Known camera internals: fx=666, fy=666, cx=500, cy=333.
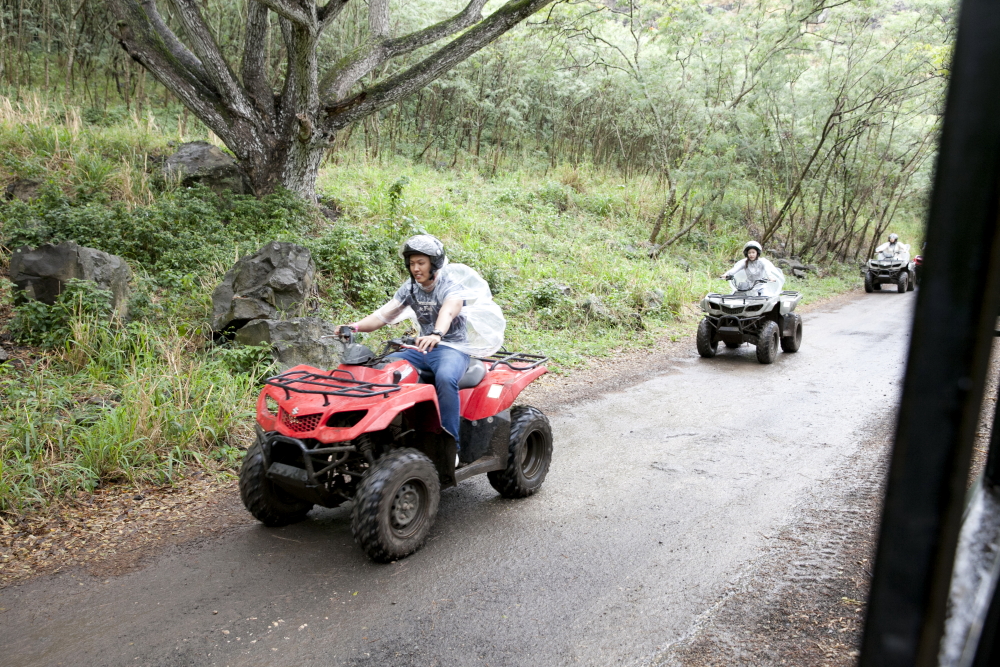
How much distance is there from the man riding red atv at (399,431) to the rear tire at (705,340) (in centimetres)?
484

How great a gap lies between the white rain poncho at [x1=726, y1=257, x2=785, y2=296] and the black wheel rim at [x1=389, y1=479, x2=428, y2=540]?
6.99 meters

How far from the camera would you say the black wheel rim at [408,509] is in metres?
3.73

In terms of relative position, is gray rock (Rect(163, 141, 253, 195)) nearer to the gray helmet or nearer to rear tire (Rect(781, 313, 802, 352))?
the gray helmet

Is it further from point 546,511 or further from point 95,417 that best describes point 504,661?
point 95,417

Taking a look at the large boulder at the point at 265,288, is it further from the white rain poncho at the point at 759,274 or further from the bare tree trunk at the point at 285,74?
the white rain poncho at the point at 759,274

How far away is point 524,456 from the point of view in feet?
15.6

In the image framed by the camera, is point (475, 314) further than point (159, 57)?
No

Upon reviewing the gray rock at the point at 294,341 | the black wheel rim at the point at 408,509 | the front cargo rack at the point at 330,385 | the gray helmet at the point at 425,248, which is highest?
the gray helmet at the point at 425,248

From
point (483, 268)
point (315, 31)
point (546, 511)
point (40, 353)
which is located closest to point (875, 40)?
point (483, 268)

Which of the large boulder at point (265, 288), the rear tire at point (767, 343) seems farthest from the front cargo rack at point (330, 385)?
the rear tire at point (767, 343)

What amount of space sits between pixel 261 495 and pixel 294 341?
266 cm

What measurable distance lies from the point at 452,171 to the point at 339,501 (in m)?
15.2

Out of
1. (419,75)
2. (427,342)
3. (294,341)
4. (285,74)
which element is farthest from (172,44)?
(427,342)

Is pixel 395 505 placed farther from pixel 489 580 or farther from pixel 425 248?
pixel 425 248
